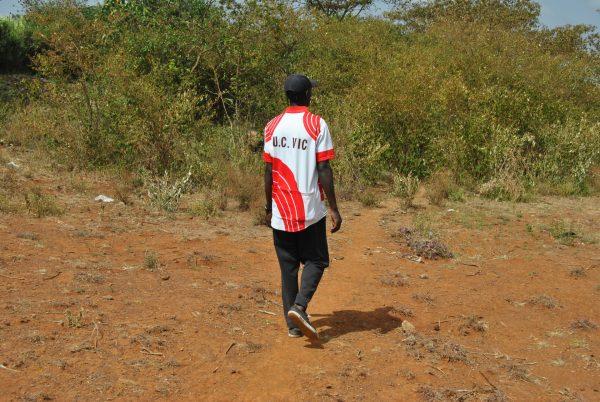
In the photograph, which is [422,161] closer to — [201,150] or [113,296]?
[201,150]

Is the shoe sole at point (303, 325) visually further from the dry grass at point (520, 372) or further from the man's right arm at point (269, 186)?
the dry grass at point (520, 372)

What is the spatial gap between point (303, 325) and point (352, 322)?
817 mm

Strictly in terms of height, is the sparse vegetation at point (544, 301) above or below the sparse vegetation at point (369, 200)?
below

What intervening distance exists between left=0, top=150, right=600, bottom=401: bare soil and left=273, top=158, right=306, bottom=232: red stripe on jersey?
87 cm

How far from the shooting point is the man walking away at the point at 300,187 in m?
4.16

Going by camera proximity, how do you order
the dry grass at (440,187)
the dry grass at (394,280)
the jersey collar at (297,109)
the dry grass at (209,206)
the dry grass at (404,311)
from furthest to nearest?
the dry grass at (440,187) < the dry grass at (209,206) < the dry grass at (394,280) < the dry grass at (404,311) < the jersey collar at (297,109)

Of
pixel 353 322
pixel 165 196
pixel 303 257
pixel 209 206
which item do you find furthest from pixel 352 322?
pixel 165 196

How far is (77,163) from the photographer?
32.2 feet

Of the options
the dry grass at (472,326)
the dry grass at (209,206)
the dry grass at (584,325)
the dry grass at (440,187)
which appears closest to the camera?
the dry grass at (472,326)

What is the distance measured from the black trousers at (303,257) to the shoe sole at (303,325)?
0.29 ft

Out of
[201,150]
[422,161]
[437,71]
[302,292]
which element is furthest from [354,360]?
[437,71]

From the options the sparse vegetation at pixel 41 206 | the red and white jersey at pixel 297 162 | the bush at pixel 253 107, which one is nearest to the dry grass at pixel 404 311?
the red and white jersey at pixel 297 162

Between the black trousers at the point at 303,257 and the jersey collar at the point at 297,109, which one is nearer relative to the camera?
the jersey collar at the point at 297,109

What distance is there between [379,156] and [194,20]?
14.6 feet
